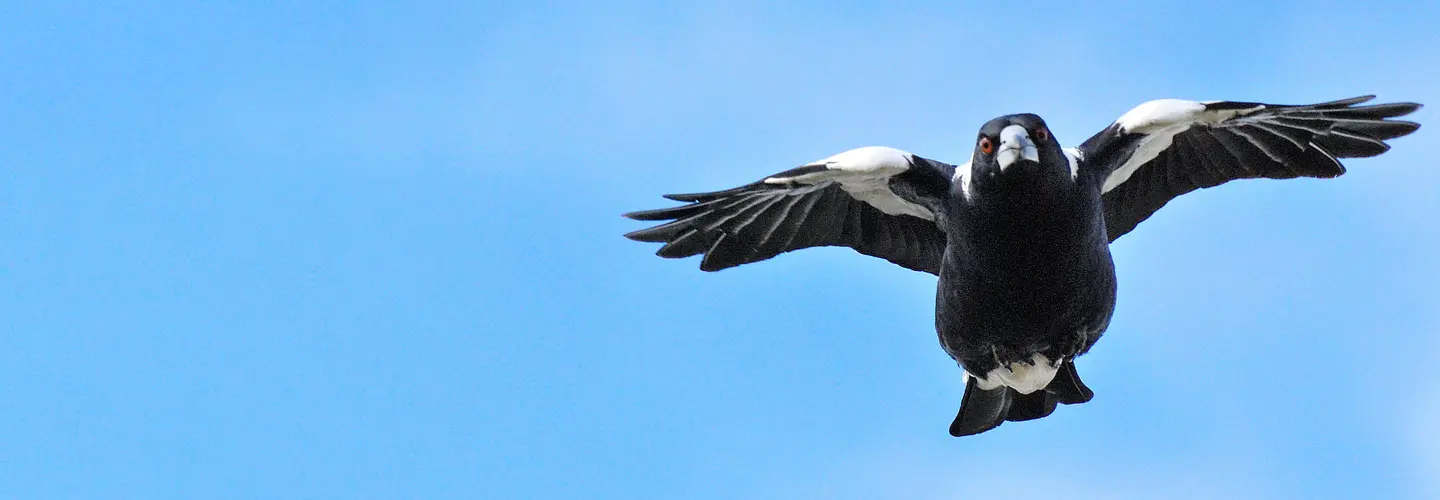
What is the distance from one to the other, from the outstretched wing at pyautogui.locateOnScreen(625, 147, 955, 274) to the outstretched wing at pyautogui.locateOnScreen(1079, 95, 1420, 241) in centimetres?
137

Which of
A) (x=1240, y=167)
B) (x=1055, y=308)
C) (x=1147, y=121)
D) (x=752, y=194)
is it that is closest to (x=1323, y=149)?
(x=1240, y=167)

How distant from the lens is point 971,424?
1420 cm

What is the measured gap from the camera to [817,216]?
13.6m

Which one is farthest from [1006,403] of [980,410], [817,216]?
[817,216]

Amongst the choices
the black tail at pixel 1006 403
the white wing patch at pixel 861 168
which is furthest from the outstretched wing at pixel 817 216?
the black tail at pixel 1006 403

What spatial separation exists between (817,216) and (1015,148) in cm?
259

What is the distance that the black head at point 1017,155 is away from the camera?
11.4m

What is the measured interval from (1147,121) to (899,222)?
2360 mm

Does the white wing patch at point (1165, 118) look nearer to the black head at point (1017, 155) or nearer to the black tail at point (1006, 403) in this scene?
the black head at point (1017, 155)

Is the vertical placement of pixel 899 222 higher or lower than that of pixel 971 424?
higher

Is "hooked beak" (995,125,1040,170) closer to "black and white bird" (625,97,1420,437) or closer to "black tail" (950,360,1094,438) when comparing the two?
"black and white bird" (625,97,1420,437)

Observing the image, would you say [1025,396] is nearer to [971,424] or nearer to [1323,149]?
[971,424]

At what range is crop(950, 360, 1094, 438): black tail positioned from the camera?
45.7 feet

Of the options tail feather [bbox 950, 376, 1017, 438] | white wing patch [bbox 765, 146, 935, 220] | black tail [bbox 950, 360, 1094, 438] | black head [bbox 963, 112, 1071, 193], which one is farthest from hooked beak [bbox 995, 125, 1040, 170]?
tail feather [bbox 950, 376, 1017, 438]
